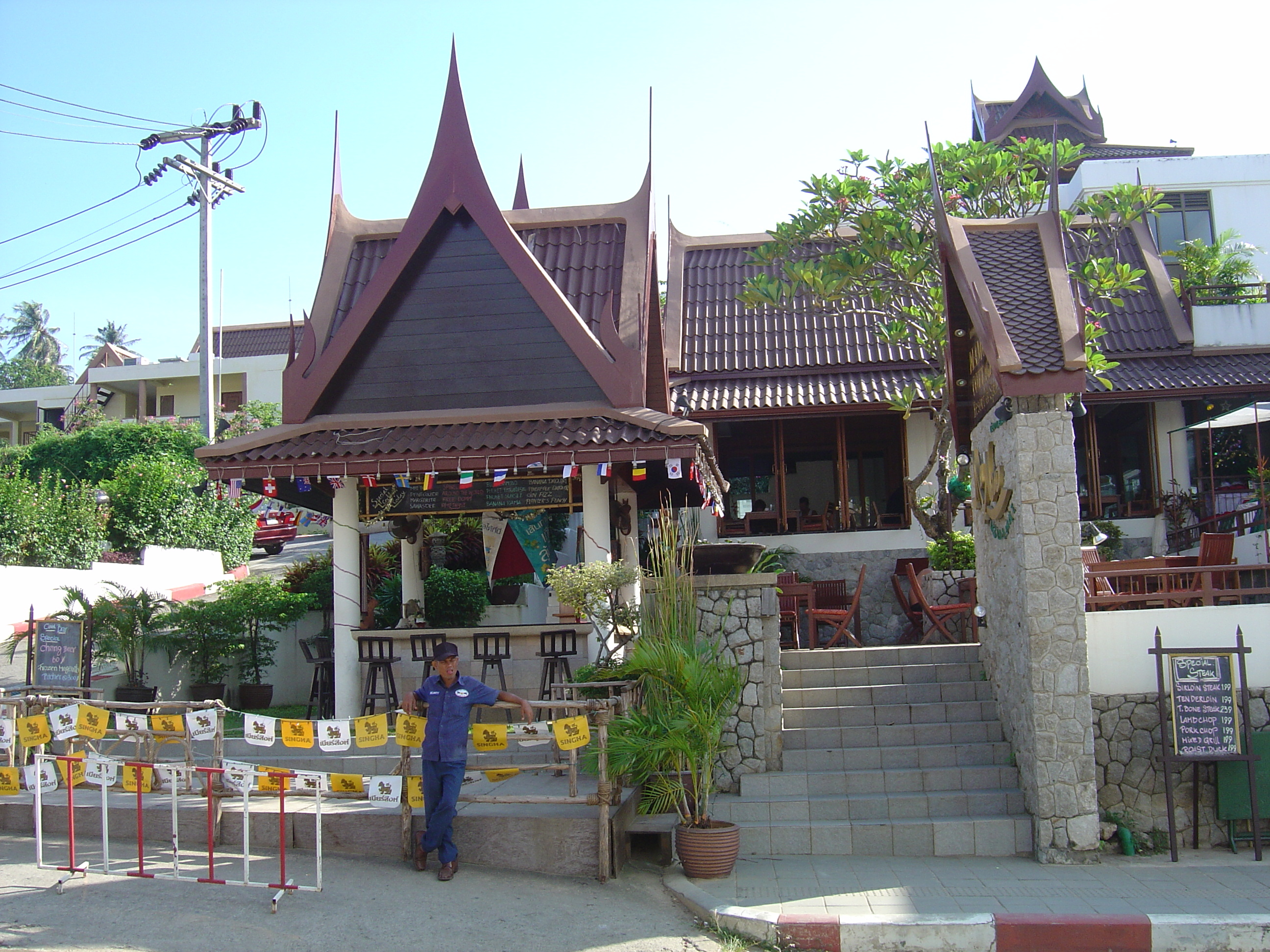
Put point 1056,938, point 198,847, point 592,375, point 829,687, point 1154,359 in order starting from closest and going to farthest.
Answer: point 1056,938 < point 198,847 < point 829,687 < point 592,375 < point 1154,359

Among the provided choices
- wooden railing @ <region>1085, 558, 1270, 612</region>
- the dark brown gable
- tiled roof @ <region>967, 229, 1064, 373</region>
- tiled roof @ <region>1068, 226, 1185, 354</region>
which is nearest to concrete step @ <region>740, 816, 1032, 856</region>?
wooden railing @ <region>1085, 558, 1270, 612</region>

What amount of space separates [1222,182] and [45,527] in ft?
82.8

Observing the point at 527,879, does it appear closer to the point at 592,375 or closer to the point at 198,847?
the point at 198,847

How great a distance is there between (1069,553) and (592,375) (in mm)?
4966

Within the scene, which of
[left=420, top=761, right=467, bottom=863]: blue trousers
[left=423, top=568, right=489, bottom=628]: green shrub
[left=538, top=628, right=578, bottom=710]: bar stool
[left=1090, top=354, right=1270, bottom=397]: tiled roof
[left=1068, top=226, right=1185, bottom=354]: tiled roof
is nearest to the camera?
[left=420, top=761, right=467, bottom=863]: blue trousers

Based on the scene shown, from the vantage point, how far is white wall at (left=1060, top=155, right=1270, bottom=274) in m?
21.9

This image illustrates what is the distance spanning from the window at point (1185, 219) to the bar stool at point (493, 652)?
1803 centimetres

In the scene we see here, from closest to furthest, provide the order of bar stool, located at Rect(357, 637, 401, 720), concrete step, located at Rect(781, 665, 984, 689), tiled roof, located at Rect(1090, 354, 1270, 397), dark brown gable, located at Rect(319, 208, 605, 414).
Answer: concrete step, located at Rect(781, 665, 984, 689)
bar stool, located at Rect(357, 637, 401, 720)
dark brown gable, located at Rect(319, 208, 605, 414)
tiled roof, located at Rect(1090, 354, 1270, 397)

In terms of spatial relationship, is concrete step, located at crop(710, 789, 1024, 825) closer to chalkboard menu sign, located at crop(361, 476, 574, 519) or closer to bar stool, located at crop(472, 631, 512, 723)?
bar stool, located at crop(472, 631, 512, 723)

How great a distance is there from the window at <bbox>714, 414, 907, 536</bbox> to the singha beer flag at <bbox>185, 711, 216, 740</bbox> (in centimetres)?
1057

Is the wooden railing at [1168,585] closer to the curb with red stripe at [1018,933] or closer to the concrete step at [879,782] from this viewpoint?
the concrete step at [879,782]

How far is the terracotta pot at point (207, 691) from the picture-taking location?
1262 centimetres

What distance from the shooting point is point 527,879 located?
7.20m

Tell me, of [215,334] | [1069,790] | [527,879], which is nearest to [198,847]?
[527,879]
